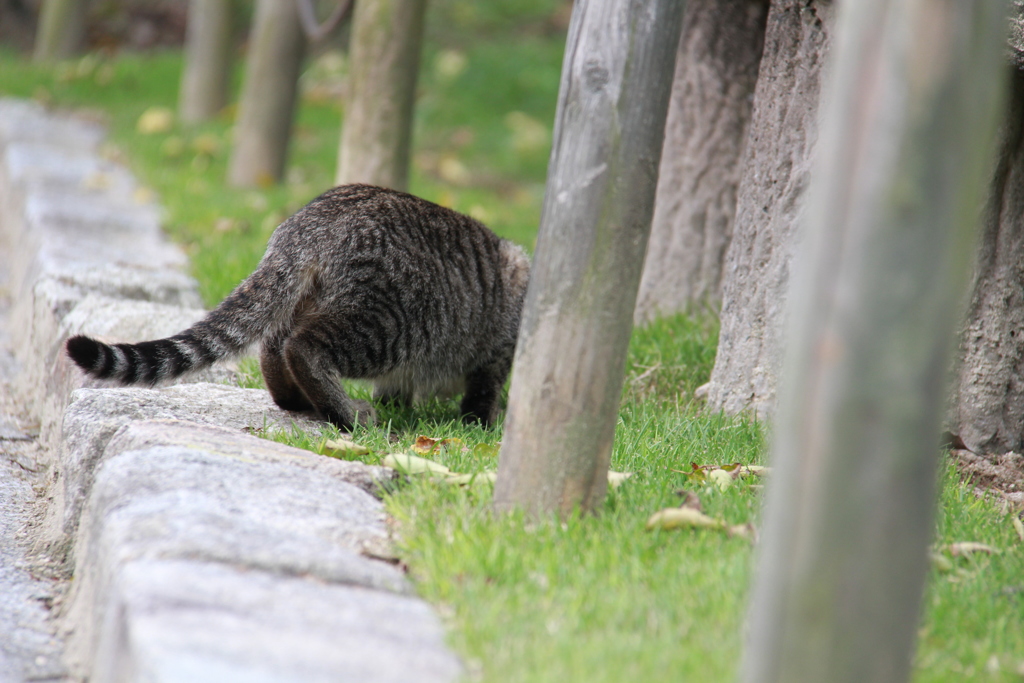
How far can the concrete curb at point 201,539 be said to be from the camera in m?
1.92

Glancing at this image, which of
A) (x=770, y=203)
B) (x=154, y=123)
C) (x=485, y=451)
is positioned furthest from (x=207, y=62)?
(x=485, y=451)

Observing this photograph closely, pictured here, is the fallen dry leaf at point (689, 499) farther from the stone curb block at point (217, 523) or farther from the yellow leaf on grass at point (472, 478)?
the stone curb block at point (217, 523)

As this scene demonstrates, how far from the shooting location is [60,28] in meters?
12.4

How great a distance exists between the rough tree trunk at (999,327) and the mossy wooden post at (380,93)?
3.46 meters

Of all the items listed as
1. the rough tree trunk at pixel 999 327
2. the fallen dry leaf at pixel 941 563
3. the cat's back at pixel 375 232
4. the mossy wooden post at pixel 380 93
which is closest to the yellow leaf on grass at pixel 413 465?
the cat's back at pixel 375 232

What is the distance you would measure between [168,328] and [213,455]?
169 cm

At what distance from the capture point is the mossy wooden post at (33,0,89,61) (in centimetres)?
1238

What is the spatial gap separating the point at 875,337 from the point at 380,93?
4.91m

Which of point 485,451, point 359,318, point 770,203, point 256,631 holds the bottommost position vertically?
point 256,631

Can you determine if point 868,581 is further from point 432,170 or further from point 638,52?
point 432,170

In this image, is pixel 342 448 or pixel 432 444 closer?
pixel 342 448

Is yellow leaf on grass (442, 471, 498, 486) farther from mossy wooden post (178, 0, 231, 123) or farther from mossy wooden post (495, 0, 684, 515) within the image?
mossy wooden post (178, 0, 231, 123)

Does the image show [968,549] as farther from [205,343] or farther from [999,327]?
[205,343]

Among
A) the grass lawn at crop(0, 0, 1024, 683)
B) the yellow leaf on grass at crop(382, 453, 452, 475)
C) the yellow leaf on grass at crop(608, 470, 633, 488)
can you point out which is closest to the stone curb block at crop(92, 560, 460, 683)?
the grass lawn at crop(0, 0, 1024, 683)
